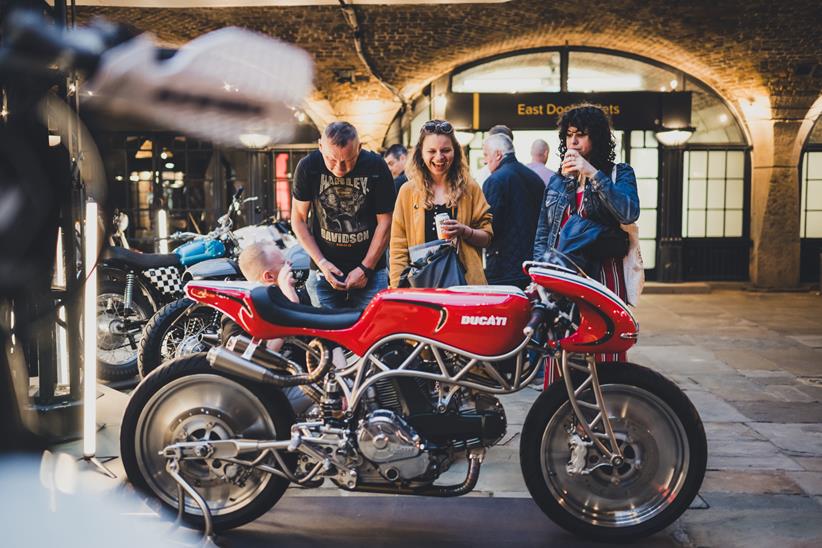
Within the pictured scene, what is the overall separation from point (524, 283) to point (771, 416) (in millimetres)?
1805

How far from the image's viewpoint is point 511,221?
6195 mm

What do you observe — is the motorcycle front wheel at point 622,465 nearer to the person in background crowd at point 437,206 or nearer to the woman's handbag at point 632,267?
the woman's handbag at point 632,267

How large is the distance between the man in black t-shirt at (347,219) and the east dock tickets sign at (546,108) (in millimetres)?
8643

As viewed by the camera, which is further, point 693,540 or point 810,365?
point 810,365

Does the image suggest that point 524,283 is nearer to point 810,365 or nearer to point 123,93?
point 810,365

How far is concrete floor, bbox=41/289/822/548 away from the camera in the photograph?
Result: 11.9ft

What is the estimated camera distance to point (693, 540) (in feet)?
11.7

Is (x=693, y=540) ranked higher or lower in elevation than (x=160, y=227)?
lower

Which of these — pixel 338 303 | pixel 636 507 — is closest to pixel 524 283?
pixel 338 303

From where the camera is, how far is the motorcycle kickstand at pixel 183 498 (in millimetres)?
3492

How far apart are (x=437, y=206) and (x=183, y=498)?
A: 2072 millimetres

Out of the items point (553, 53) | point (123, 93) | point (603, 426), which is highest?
point (553, 53)

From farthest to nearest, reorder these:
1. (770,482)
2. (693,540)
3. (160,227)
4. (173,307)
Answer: (160,227) → (173,307) → (770,482) → (693,540)

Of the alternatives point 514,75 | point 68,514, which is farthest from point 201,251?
point 514,75
